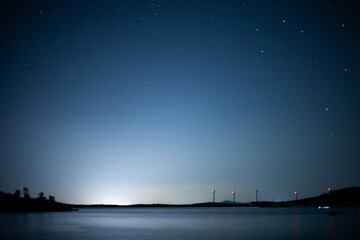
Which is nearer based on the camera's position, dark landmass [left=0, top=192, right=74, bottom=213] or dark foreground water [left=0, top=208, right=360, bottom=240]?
dark foreground water [left=0, top=208, right=360, bottom=240]

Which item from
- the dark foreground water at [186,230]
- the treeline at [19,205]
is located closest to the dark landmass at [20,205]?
the treeline at [19,205]

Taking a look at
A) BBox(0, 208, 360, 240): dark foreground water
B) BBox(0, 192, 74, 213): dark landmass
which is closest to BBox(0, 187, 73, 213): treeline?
BBox(0, 192, 74, 213): dark landmass

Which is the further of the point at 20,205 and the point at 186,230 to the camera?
the point at 20,205

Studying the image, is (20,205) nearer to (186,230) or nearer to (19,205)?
(19,205)

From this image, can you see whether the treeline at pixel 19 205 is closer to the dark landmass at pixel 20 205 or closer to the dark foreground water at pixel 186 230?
the dark landmass at pixel 20 205

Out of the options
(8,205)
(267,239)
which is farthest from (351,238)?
(8,205)

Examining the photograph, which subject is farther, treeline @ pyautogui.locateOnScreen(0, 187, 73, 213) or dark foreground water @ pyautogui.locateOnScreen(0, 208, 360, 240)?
treeline @ pyautogui.locateOnScreen(0, 187, 73, 213)

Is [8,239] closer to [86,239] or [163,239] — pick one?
[86,239]

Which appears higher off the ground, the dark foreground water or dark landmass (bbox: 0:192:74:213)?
the dark foreground water

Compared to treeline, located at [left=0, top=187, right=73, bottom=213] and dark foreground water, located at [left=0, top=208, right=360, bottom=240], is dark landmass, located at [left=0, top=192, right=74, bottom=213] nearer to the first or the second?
treeline, located at [left=0, top=187, right=73, bottom=213]

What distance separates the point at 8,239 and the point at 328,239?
32860 mm

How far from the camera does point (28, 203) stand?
187 meters

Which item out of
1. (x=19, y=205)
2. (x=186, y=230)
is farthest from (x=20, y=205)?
(x=186, y=230)

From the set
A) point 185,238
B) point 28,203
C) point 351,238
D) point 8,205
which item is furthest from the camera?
point 28,203
